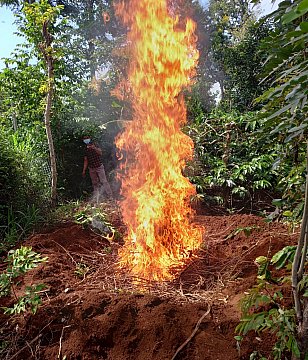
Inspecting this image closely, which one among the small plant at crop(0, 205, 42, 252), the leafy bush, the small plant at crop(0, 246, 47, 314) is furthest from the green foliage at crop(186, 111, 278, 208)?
the small plant at crop(0, 246, 47, 314)

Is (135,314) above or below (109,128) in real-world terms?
below

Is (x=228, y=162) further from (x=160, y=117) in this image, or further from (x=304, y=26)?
(x=304, y=26)

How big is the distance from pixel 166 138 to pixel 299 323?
346 cm

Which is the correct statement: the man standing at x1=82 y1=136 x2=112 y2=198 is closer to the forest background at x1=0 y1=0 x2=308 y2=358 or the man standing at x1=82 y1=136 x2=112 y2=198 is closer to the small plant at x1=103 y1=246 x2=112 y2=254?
A: the forest background at x1=0 y1=0 x2=308 y2=358

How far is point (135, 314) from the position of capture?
233 centimetres

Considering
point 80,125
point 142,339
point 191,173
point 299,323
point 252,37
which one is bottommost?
point 142,339

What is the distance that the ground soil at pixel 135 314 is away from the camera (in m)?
2.04

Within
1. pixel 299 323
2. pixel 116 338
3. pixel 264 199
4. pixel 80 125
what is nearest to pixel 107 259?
pixel 116 338

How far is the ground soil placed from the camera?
204cm

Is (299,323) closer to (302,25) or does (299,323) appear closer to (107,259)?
(302,25)

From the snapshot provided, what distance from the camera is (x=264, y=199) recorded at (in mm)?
7191

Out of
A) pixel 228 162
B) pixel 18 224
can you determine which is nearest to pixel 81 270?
pixel 18 224

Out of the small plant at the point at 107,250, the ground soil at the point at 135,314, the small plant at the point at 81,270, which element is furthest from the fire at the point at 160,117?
the ground soil at the point at 135,314

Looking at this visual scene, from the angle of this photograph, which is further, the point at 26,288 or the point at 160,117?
the point at 160,117
